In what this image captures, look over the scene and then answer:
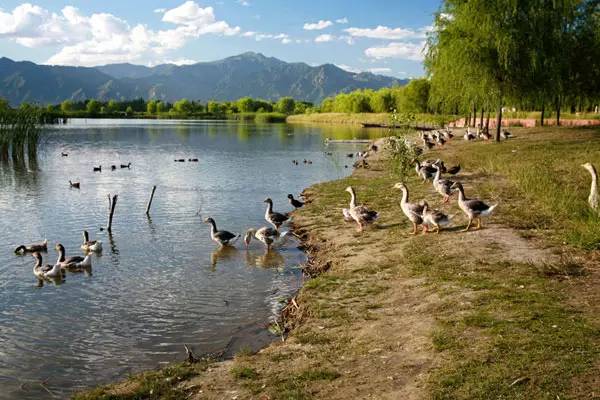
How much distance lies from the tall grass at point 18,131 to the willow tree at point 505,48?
→ 140 feet

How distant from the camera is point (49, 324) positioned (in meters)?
14.2

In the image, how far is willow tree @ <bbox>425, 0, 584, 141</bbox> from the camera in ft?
135

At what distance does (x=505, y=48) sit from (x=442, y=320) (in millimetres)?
34654

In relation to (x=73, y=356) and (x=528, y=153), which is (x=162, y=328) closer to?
(x=73, y=356)

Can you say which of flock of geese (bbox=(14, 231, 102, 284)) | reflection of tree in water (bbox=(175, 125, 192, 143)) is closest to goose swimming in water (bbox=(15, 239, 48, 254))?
flock of geese (bbox=(14, 231, 102, 284))

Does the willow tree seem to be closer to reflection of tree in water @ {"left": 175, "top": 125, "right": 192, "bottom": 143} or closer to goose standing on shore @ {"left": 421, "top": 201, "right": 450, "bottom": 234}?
goose standing on shore @ {"left": 421, "top": 201, "right": 450, "bottom": 234}

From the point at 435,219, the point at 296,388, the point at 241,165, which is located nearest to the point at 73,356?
the point at 296,388

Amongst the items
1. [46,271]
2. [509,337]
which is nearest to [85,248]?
[46,271]

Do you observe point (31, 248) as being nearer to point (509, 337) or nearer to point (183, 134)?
point (509, 337)

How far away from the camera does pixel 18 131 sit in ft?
190

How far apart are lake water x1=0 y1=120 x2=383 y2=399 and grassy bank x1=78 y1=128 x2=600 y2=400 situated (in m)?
1.80

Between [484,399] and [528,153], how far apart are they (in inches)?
1284

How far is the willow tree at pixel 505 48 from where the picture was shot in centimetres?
4100

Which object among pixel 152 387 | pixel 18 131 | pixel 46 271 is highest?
pixel 18 131
